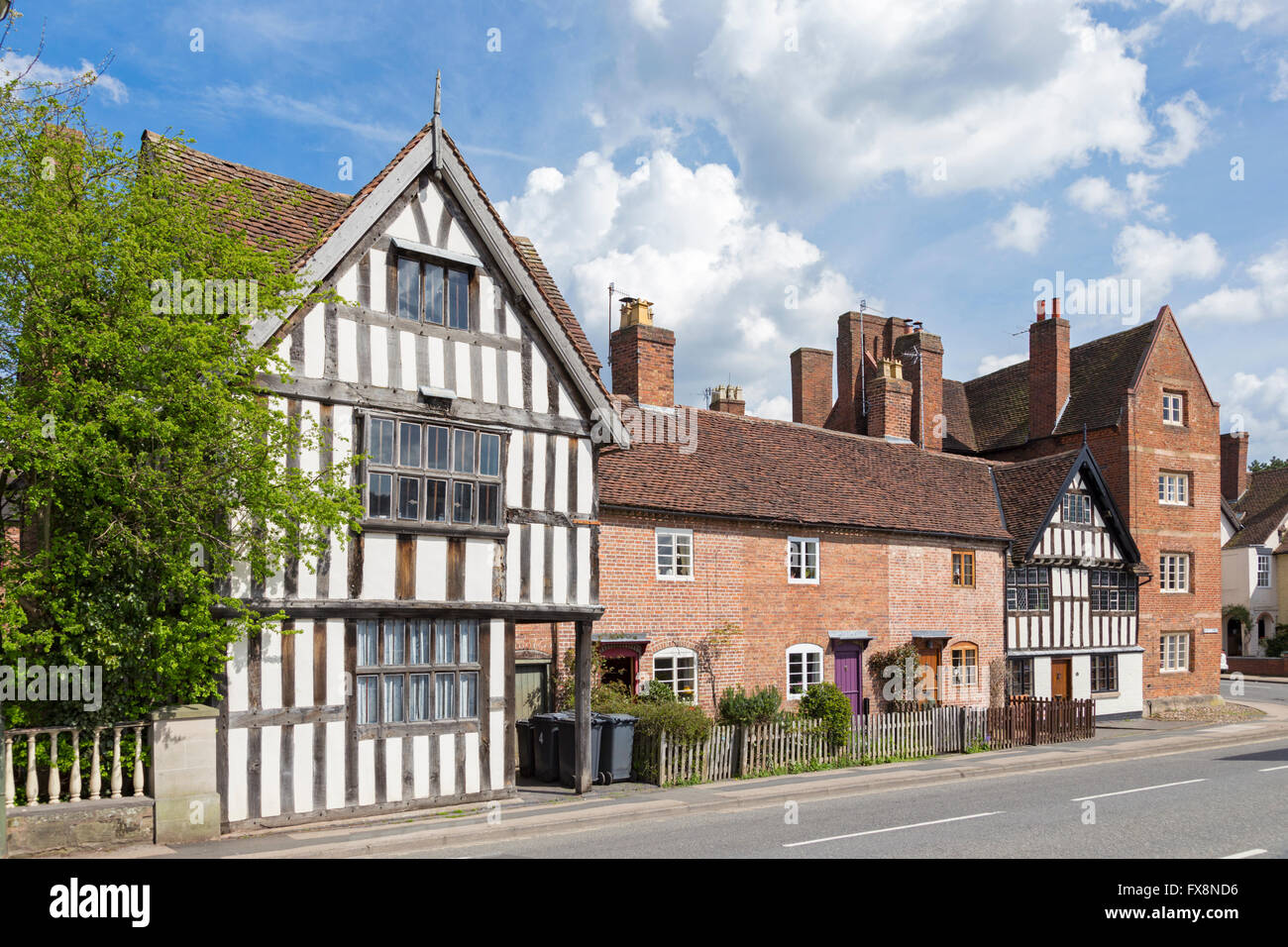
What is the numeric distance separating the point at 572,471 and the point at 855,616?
11.2 m

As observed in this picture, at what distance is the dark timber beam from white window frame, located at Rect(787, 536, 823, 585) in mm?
8679

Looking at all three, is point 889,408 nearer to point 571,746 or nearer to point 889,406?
point 889,406

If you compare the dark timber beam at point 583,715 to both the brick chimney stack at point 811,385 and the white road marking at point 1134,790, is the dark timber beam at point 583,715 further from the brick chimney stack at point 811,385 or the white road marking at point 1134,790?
the brick chimney stack at point 811,385

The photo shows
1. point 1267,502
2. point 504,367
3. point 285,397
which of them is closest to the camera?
point 285,397

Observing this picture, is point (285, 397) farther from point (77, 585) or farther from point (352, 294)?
point (77, 585)

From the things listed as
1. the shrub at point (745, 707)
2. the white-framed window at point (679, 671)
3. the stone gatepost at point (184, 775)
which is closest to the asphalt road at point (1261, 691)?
the shrub at point (745, 707)

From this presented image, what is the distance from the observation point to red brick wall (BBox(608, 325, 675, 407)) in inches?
982

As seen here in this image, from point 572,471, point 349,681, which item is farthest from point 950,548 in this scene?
point 349,681

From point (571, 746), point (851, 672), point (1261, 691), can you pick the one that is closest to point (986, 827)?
point (571, 746)

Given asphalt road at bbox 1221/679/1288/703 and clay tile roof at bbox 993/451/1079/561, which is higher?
clay tile roof at bbox 993/451/1079/561

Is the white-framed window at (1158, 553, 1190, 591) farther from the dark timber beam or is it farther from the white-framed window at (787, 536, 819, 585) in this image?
the dark timber beam

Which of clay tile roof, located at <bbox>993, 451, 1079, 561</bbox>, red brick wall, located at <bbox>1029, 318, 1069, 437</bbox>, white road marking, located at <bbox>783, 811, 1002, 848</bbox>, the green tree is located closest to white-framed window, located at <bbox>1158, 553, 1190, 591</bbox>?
red brick wall, located at <bbox>1029, 318, 1069, 437</bbox>

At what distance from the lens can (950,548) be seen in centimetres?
2834

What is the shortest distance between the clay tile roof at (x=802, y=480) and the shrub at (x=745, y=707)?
12.8ft
